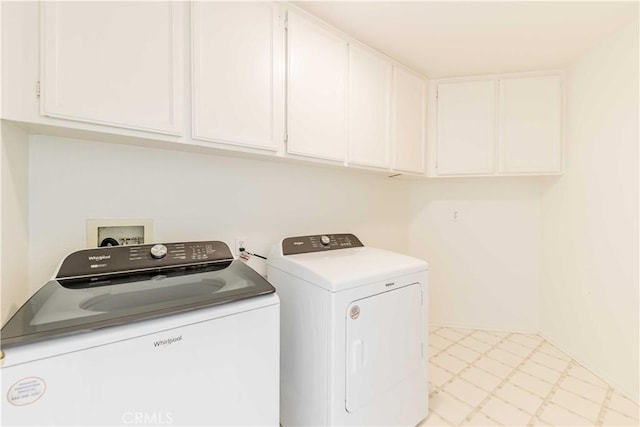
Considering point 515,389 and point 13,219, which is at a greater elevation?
point 13,219

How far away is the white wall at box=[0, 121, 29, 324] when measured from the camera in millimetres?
898

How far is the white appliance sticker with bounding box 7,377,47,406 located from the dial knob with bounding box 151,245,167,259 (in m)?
0.59

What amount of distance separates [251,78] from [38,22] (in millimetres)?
725

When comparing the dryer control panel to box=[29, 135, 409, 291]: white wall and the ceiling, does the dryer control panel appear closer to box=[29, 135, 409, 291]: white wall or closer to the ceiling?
box=[29, 135, 409, 291]: white wall

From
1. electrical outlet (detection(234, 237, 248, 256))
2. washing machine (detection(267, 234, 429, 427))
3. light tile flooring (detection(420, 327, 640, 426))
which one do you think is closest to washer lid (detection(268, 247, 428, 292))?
washing machine (detection(267, 234, 429, 427))

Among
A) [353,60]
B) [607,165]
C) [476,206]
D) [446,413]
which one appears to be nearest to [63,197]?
[353,60]

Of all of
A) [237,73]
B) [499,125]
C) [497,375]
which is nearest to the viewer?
[237,73]

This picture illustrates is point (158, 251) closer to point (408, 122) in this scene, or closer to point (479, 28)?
point (408, 122)

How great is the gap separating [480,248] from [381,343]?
5.83 ft

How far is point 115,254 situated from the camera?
1155 mm

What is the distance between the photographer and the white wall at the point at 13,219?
2.95 feet

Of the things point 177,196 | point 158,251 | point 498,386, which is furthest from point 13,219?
point 498,386

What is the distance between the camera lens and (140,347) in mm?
775

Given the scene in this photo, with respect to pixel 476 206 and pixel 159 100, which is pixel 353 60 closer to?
pixel 159 100
